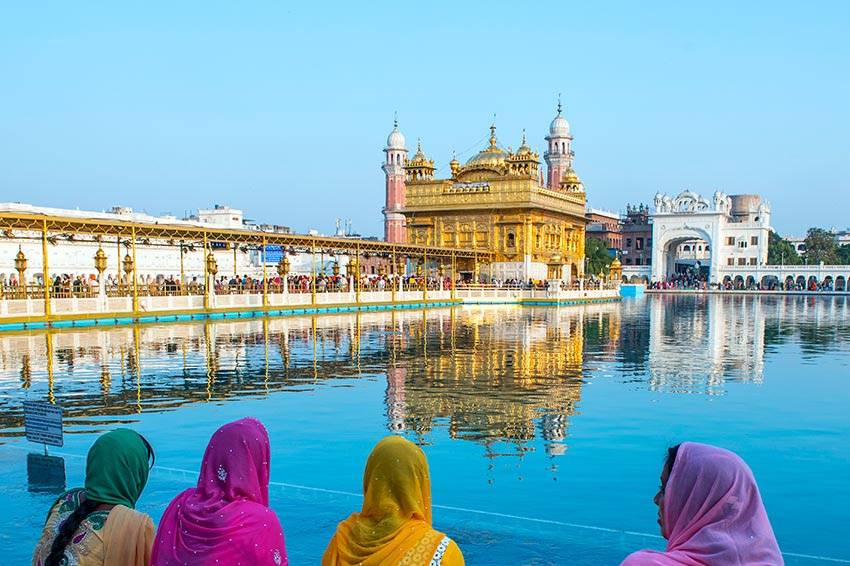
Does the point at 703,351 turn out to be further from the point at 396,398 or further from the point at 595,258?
the point at 595,258

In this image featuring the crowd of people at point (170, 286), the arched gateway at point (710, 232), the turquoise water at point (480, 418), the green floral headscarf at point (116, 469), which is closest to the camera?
the green floral headscarf at point (116, 469)

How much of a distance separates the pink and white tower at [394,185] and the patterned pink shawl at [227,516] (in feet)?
232

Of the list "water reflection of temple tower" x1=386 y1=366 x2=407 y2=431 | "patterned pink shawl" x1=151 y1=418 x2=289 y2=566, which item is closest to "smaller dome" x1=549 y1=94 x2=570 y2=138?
"water reflection of temple tower" x1=386 y1=366 x2=407 y2=431

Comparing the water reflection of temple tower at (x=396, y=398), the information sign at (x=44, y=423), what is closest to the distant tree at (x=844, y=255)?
the water reflection of temple tower at (x=396, y=398)

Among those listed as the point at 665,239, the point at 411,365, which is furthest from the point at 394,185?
the point at 411,365

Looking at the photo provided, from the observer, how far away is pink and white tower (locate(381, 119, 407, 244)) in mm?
73562

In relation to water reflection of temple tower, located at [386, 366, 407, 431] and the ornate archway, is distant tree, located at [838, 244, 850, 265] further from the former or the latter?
water reflection of temple tower, located at [386, 366, 407, 431]

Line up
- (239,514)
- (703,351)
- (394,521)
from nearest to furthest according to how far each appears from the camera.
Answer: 1. (394,521)
2. (239,514)
3. (703,351)

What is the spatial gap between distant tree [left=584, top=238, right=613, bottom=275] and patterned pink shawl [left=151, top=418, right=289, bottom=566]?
7873cm

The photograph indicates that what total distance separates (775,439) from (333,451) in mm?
5421

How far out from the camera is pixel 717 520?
7.39 ft

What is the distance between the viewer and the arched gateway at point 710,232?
2960 inches

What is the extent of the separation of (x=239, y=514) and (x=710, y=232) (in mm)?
78816

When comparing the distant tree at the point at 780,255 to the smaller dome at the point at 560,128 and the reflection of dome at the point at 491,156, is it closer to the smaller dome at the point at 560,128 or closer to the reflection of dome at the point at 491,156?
the smaller dome at the point at 560,128
